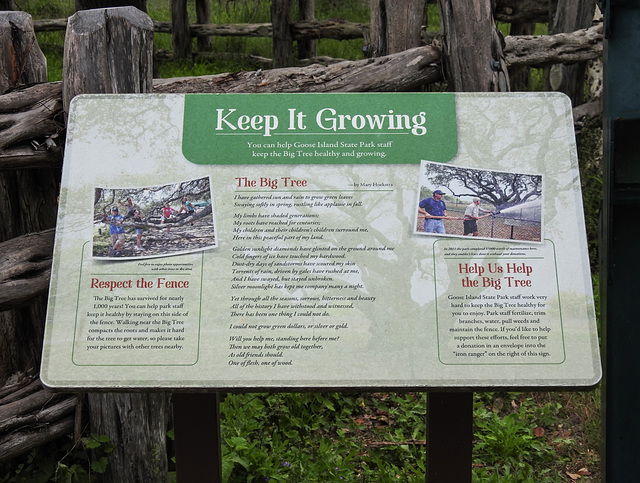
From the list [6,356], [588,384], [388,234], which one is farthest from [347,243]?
[6,356]

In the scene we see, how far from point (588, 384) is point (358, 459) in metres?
1.59

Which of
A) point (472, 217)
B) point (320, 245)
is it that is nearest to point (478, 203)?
point (472, 217)

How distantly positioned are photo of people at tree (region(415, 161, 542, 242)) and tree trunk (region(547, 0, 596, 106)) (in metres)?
3.85

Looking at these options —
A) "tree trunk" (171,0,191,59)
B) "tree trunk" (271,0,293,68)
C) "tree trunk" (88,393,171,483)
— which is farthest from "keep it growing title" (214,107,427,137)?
"tree trunk" (171,0,191,59)

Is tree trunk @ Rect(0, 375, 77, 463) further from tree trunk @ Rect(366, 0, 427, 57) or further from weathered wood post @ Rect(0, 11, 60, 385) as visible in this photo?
tree trunk @ Rect(366, 0, 427, 57)

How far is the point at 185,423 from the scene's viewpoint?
1867 mm

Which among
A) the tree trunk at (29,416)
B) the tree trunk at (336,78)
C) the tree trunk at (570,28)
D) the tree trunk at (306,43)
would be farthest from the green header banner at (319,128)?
the tree trunk at (306,43)

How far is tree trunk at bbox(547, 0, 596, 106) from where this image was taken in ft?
17.0

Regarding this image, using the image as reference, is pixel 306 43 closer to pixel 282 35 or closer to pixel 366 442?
pixel 282 35

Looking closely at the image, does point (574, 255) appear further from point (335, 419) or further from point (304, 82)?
point (335, 419)

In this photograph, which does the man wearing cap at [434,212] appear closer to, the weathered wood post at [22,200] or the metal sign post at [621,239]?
the metal sign post at [621,239]

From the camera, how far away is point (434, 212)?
1760 millimetres

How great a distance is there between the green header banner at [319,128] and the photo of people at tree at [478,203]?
0.07 metres

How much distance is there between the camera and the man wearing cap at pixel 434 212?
1.75 m
